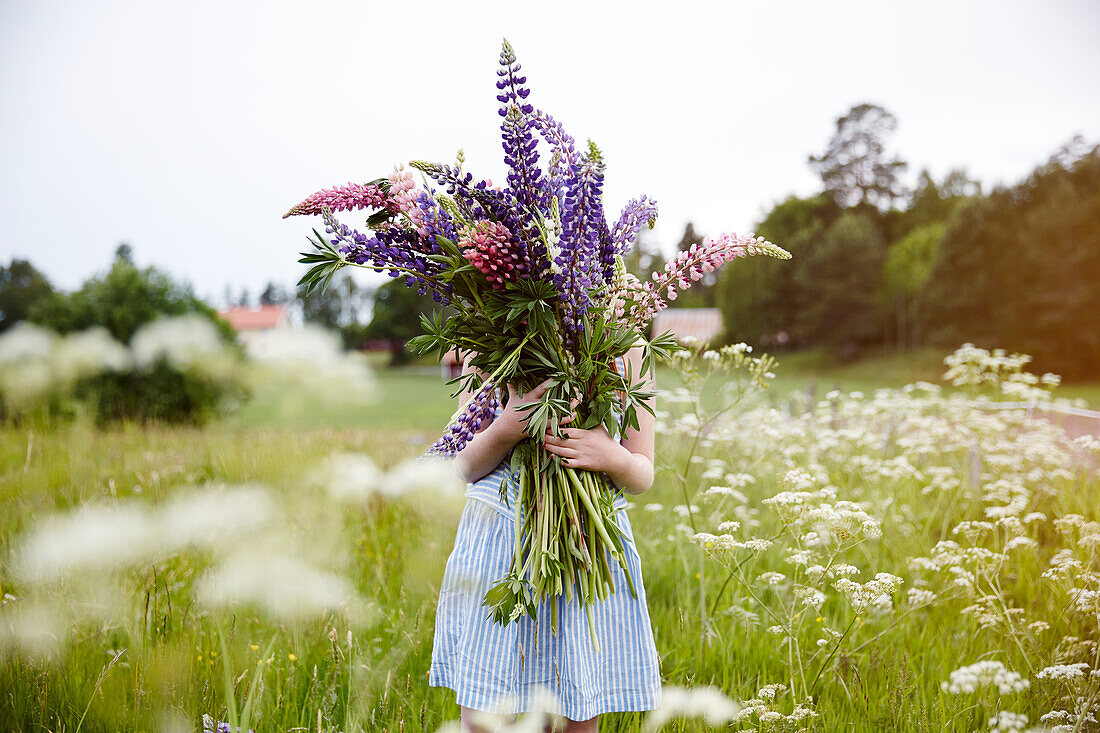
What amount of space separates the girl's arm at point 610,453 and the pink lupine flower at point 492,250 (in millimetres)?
415

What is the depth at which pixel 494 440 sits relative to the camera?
1.73 metres

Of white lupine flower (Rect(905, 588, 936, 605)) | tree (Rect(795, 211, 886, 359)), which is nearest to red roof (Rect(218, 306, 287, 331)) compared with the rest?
tree (Rect(795, 211, 886, 359))

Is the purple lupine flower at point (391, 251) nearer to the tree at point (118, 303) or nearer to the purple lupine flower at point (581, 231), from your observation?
the purple lupine flower at point (581, 231)

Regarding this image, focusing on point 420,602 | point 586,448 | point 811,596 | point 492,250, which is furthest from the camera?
point 420,602

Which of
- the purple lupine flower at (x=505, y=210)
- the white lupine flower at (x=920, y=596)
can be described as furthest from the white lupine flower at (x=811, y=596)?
the purple lupine flower at (x=505, y=210)

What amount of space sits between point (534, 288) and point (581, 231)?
0.17 meters

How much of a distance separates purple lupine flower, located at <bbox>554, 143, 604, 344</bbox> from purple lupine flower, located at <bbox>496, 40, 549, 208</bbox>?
10 cm

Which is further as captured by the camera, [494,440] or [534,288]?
[494,440]

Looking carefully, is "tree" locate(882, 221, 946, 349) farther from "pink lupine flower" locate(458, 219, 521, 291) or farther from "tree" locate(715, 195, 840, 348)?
"pink lupine flower" locate(458, 219, 521, 291)

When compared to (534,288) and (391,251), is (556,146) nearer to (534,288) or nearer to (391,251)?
(534,288)

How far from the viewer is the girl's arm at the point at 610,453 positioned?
163cm

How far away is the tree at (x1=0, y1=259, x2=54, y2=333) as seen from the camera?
1730cm

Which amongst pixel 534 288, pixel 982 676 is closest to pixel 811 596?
pixel 982 676

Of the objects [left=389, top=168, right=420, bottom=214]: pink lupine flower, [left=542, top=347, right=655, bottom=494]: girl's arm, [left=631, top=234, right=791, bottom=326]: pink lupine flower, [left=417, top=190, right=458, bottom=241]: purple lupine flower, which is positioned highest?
[left=389, top=168, right=420, bottom=214]: pink lupine flower
